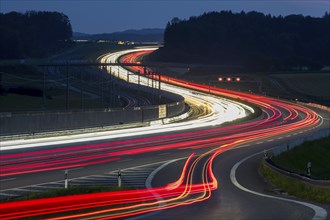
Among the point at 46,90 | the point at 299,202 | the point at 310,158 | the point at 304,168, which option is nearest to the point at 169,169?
the point at 299,202

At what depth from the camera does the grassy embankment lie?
95.2 ft

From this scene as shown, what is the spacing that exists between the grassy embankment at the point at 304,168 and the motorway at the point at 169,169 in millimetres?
1088

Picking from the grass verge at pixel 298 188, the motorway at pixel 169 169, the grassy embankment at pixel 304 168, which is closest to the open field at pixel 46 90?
the motorway at pixel 169 169

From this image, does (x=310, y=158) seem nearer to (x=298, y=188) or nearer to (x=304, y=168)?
(x=304, y=168)

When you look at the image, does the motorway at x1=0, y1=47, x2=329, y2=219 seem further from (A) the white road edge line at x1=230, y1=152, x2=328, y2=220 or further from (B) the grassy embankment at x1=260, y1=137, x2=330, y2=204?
(B) the grassy embankment at x1=260, y1=137, x2=330, y2=204

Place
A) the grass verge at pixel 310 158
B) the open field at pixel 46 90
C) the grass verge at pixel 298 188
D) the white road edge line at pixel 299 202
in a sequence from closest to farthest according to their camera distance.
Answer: the white road edge line at pixel 299 202, the grass verge at pixel 298 188, the grass verge at pixel 310 158, the open field at pixel 46 90

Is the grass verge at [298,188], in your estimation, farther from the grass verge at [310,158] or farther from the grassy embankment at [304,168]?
the grass verge at [310,158]

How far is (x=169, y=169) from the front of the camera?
37.4 meters

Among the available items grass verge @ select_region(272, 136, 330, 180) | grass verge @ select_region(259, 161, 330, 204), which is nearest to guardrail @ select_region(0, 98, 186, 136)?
grass verge @ select_region(272, 136, 330, 180)

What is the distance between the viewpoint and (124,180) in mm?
32219

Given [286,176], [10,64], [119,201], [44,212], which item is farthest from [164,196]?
[10,64]

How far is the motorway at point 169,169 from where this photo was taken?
72.4ft

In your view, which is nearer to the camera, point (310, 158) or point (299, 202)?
point (299, 202)

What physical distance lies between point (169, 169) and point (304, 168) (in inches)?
717
